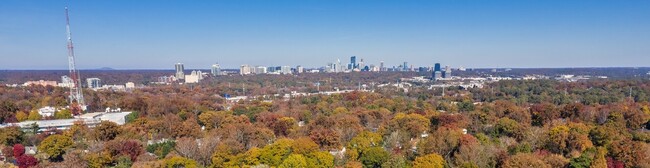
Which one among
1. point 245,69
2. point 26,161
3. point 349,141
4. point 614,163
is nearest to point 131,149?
point 26,161

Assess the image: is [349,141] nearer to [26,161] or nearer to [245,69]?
[26,161]

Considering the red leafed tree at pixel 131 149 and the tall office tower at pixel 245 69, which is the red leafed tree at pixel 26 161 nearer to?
the red leafed tree at pixel 131 149

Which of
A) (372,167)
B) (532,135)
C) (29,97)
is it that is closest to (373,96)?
(532,135)

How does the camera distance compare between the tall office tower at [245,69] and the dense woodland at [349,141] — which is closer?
the dense woodland at [349,141]

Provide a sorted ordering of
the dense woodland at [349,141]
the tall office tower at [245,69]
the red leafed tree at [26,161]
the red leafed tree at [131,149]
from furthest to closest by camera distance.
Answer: the tall office tower at [245,69] < the red leafed tree at [131,149] < the red leafed tree at [26,161] < the dense woodland at [349,141]

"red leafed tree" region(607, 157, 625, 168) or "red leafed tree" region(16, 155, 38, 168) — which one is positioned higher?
"red leafed tree" region(607, 157, 625, 168)

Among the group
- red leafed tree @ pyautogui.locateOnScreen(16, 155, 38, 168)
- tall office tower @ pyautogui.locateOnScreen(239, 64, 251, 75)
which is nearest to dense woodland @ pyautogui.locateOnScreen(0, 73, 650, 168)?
red leafed tree @ pyautogui.locateOnScreen(16, 155, 38, 168)

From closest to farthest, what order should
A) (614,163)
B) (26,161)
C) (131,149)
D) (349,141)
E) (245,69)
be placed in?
(614,163), (26,161), (131,149), (349,141), (245,69)

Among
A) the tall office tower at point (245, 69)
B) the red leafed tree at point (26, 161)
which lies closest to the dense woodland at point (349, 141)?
the red leafed tree at point (26, 161)

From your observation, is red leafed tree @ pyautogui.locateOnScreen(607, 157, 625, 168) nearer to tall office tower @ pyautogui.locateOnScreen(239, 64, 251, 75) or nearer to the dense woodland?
the dense woodland

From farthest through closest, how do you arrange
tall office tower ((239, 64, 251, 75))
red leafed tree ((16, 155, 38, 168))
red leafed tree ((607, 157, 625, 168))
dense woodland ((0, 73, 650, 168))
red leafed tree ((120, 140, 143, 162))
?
tall office tower ((239, 64, 251, 75)), red leafed tree ((120, 140, 143, 162)), red leafed tree ((16, 155, 38, 168)), dense woodland ((0, 73, 650, 168)), red leafed tree ((607, 157, 625, 168))

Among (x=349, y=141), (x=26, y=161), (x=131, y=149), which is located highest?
(x=131, y=149)
